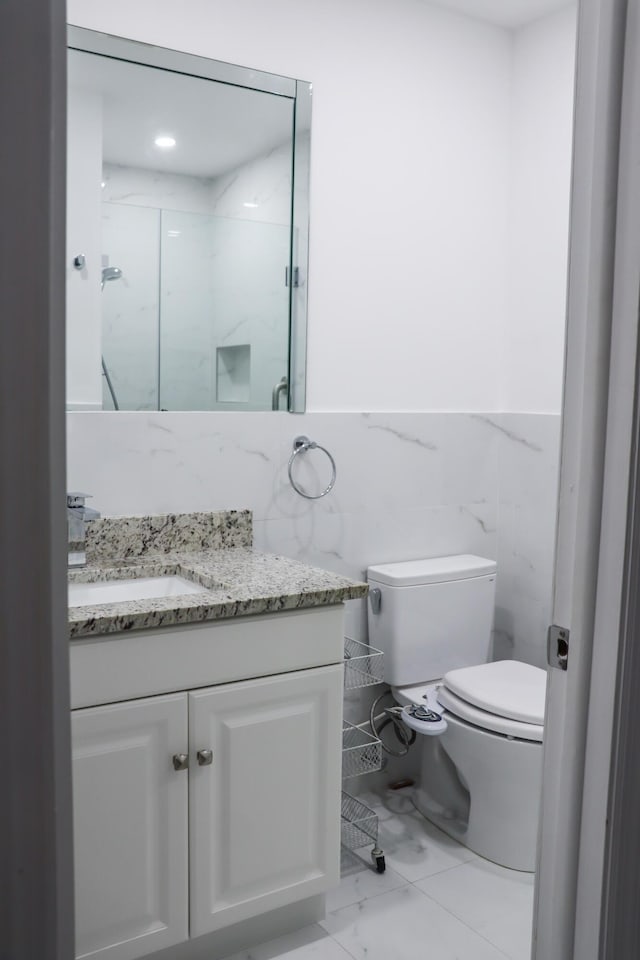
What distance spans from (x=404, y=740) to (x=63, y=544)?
209 centimetres

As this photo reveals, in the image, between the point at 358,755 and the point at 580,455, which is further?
the point at 358,755

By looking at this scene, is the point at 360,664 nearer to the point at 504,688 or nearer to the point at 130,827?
the point at 504,688

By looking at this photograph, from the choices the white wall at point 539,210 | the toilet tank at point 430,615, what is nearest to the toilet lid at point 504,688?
the toilet tank at point 430,615

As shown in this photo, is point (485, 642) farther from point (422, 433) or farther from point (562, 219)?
point (562, 219)

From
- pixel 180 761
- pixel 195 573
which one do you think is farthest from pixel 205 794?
pixel 195 573

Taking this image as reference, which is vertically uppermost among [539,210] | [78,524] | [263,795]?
[539,210]

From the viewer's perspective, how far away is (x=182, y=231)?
2109mm

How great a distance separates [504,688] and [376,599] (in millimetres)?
453

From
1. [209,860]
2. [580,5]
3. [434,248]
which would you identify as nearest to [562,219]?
[434,248]

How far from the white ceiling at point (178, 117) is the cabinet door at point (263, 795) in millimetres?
→ 1332

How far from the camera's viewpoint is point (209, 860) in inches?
67.7

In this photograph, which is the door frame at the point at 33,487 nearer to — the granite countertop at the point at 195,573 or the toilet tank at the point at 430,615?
the granite countertop at the point at 195,573

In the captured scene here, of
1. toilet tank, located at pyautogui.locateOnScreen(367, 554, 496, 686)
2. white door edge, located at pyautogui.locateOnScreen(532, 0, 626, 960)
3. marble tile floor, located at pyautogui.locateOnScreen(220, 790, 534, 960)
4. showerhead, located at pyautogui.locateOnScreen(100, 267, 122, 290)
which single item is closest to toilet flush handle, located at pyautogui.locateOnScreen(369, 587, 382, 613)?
toilet tank, located at pyautogui.locateOnScreen(367, 554, 496, 686)

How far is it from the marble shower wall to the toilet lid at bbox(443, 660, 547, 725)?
305 mm
